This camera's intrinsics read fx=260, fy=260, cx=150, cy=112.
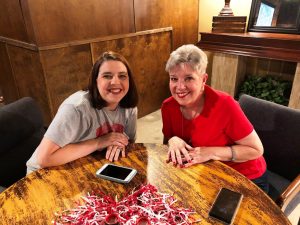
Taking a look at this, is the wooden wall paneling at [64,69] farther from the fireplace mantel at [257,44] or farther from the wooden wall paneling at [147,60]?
the fireplace mantel at [257,44]

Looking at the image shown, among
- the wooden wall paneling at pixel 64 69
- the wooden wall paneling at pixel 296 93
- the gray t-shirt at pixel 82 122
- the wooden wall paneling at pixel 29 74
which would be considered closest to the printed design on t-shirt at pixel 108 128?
the gray t-shirt at pixel 82 122

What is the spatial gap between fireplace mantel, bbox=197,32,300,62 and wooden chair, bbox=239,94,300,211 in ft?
4.39

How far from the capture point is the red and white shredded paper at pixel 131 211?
35.9 inches

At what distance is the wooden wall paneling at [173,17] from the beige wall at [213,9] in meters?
0.08

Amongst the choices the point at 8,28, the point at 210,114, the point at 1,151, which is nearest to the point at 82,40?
the point at 8,28

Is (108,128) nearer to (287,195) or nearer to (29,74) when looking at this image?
(287,195)

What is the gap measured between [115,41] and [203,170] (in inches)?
83.4

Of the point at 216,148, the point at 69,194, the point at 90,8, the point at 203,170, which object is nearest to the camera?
the point at 69,194

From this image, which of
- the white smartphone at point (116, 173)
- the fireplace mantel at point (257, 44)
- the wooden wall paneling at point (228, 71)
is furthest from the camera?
the wooden wall paneling at point (228, 71)

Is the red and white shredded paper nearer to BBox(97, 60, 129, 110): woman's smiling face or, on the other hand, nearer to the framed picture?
BBox(97, 60, 129, 110): woman's smiling face

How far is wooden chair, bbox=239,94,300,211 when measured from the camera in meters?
1.45

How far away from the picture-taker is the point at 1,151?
4.66 feet

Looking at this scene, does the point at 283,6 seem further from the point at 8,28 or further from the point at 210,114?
the point at 8,28

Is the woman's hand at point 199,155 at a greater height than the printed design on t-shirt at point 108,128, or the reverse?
the printed design on t-shirt at point 108,128
